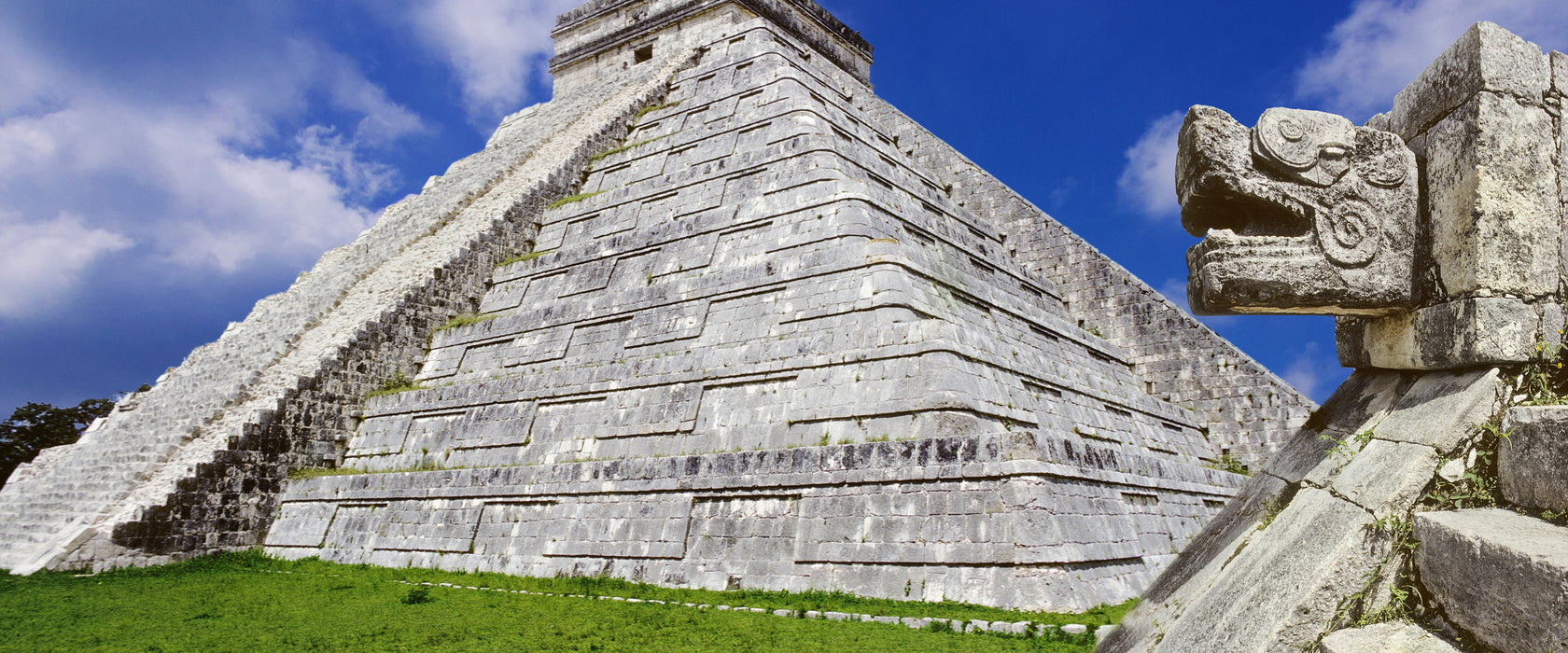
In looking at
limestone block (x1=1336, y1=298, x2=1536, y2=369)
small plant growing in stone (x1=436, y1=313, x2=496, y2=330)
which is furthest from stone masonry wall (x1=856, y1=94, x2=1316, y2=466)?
limestone block (x1=1336, y1=298, x2=1536, y2=369)

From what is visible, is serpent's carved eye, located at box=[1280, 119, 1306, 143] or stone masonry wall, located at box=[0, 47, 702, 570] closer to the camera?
serpent's carved eye, located at box=[1280, 119, 1306, 143]

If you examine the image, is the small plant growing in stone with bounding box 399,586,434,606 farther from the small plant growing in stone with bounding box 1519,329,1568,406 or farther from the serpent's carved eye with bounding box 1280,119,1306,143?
the small plant growing in stone with bounding box 1519,329,1568,406

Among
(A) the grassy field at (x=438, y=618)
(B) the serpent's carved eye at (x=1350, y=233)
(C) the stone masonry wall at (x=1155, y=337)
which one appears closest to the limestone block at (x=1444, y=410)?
(B) the serpent's carved eye at (x=1350, y=233)

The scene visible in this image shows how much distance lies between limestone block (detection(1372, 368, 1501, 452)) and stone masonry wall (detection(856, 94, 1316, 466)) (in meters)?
9.91

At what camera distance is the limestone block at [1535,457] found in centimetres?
225

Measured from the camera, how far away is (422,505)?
11.0 meters

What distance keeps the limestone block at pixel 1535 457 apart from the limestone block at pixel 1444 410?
91mm

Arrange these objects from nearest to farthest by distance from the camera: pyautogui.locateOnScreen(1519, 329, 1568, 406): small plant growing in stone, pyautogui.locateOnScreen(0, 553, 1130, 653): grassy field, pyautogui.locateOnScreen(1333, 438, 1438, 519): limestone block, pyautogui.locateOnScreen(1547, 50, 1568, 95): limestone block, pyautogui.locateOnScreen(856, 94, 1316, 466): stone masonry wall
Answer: pyautogui.locateOnScreen(1333, 438, 1438, 519): limestone block < pyautogui.locateOnScreen(1519, 329, 1568, 406): small plant growing in stone < pyautogui.locateOnScreen(1547, 50, 1568, 95): limestone block < pyautogui.locateOnScreen(0, 553, 1130, 653): grassy field < pyautogui.locateOnScreen(856, 94, 1316, 466): stone masonry wall

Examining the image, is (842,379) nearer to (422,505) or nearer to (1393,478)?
(422,505)

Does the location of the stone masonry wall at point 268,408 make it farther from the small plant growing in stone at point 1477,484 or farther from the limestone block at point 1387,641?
the small plant growing in stone at point 1477,484

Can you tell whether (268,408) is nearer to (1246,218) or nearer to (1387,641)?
(1246,218)

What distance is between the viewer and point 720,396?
32.1 ft

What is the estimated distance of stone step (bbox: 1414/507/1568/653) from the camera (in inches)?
78.4

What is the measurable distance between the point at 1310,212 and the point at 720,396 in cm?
726
